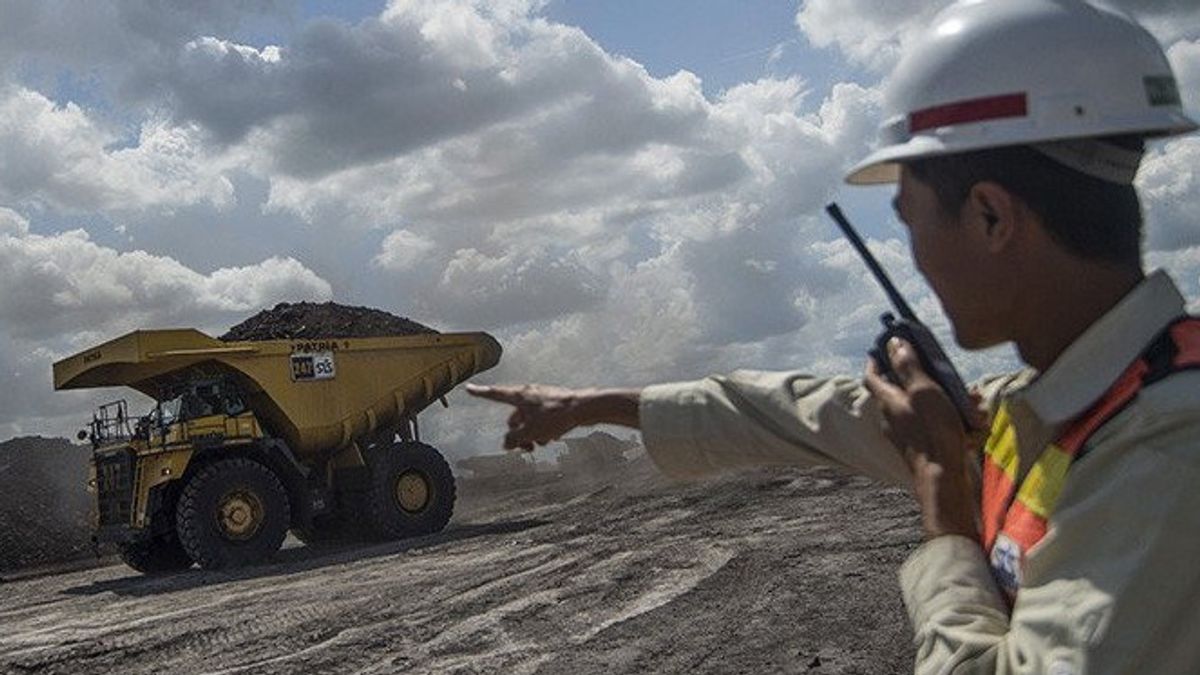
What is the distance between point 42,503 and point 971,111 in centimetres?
2856

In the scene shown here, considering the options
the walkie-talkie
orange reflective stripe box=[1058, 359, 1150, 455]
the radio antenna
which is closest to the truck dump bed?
the radio antenna

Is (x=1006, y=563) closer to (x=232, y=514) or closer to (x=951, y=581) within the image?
(x=951, y=581)

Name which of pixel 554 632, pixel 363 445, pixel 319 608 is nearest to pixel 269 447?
pixel 363 445

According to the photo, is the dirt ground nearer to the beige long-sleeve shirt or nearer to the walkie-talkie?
the walkie-talkie

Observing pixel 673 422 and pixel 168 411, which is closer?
pixel 673 422

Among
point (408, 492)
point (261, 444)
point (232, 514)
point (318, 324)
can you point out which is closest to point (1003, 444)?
point (232, 514)

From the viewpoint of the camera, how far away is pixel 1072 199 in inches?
68.3

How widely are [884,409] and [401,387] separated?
17880 millimetres

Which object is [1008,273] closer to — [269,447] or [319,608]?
[319,608]

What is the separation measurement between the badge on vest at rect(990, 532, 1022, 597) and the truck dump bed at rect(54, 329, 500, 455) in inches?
656

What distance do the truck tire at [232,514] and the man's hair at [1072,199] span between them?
15.5 m

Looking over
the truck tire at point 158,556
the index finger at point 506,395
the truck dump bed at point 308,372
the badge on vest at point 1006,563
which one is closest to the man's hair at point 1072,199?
the badge on vest at point 1006,563

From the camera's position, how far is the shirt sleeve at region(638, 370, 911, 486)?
218 centimetres

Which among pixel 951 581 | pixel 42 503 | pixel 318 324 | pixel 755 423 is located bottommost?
pixel 951 581
